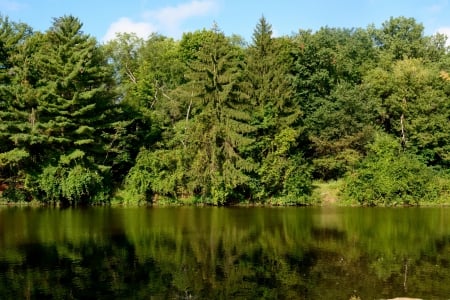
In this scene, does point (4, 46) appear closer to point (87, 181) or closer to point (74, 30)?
point (74, 30)

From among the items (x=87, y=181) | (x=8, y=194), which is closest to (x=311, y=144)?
(x=87, y=181)

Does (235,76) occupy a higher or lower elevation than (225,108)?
higher

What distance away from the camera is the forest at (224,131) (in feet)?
133

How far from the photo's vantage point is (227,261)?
60.8 ft

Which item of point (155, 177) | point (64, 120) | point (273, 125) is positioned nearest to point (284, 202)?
point (273, 125)

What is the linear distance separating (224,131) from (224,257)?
73.4 ft

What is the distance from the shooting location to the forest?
40688 mm

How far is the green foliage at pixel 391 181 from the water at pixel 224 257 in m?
8.86

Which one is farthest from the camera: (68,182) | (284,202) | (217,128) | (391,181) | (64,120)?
(284,202)

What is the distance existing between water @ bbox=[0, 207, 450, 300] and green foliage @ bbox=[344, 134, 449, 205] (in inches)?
349

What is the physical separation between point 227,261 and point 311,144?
27703 mm

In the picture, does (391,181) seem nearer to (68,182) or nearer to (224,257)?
(224,257)

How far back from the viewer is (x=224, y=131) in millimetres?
40906

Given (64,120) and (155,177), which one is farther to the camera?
(155,177)
